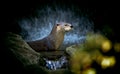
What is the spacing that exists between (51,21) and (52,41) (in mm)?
3542

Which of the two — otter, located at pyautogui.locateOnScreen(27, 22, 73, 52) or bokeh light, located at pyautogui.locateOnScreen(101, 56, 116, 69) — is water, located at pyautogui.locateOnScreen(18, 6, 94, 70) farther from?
bokeh light, located at pyautogui.locateOnScreen(101, 56, 116, 69)

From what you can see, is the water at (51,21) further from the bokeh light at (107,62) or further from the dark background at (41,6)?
the bokeh light at (107,62)

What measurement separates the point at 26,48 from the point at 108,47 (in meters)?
1.91

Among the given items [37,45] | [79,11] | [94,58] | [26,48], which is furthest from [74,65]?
[79,11]

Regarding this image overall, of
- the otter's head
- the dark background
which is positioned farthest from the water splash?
A: the otter's head

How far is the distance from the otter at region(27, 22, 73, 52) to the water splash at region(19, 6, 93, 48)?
2419mm

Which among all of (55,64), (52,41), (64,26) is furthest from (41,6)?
(55,64)

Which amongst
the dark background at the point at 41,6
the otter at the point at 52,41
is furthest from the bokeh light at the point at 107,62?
the dark background at the point at 41,6

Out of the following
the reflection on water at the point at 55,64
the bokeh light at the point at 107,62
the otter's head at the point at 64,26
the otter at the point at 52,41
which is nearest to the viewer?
the bokeh light at the point at 107,62

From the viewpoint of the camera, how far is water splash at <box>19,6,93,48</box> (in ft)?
37.5

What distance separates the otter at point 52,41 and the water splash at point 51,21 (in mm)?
2419

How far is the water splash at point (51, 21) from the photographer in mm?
11430

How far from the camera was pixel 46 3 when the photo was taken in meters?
12.8

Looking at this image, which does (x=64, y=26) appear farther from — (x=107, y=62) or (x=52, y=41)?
(x=107, y=62)
